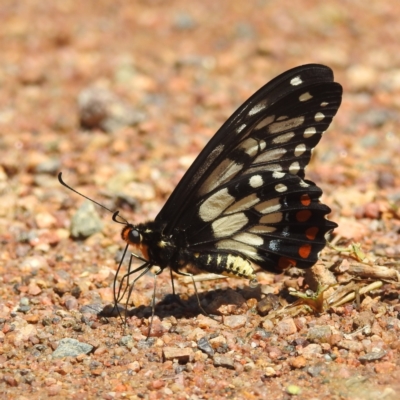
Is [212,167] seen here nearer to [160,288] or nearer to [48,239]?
[160,288]

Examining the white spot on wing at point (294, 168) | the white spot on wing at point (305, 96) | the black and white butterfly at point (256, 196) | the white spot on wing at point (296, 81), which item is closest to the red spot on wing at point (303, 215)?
the black and white butterfly at point (256, 196)

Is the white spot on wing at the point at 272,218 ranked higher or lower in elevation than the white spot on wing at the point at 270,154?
lower

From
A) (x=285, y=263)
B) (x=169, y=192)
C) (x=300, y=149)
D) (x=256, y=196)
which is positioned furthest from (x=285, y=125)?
(x=169, y=192)

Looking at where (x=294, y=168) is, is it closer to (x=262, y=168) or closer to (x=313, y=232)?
(x=262, y=168)

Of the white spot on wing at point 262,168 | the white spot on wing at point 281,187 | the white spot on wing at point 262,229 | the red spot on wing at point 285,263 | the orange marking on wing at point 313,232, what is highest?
the white spot on wing at point 262,168

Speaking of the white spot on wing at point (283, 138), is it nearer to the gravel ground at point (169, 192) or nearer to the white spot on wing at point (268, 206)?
the white spot on wing at point (268, 206)

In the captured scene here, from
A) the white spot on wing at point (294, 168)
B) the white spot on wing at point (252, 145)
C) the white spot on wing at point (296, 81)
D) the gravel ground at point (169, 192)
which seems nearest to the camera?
the gravel ground at point (169, 192)

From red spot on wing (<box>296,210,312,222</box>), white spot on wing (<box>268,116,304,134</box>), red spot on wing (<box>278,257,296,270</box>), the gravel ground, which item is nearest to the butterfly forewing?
white spot on wing (<box>268,116,304,134</box>)

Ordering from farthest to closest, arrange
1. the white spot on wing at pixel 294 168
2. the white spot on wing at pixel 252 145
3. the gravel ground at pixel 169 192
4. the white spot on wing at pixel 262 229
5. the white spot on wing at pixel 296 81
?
the white spot on wing at pixel 262 229 → the white spot on wing at pixel 294 168 → the white spot on wing at pixel 252 145 → the white spot on wing at pixel 296 81 → the gravel ground at pixel 169 192
